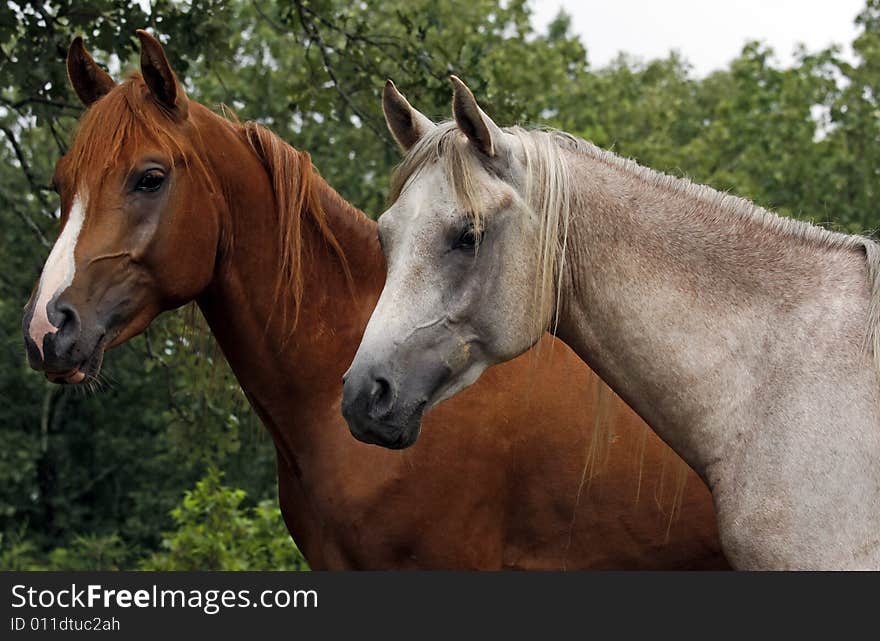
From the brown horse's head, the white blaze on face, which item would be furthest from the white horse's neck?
the white blaze on face

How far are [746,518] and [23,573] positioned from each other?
2152mm

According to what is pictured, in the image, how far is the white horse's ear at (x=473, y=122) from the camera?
3078mm

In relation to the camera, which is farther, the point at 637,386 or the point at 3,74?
the point at 3,74

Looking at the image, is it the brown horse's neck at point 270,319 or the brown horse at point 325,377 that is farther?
the brown horse's neck at point 270,319

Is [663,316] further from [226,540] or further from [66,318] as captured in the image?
[226,540]

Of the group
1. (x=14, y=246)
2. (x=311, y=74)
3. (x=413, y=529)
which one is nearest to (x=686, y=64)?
(x=14, y=246)

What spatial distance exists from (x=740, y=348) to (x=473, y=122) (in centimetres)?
98

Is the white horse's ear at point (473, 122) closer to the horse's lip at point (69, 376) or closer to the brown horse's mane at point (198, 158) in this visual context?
the brown horse's mane at point (198, 158)

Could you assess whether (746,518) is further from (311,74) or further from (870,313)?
(311,74)

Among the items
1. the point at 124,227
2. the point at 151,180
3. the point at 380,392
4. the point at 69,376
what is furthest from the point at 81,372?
the point at 380,392

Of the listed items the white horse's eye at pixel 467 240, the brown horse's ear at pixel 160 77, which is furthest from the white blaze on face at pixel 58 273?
the white horse's eye at pixel 467 240

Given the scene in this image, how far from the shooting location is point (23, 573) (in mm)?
3410

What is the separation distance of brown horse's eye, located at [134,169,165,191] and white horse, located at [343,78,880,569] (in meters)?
0.93

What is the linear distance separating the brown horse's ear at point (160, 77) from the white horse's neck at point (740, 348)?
57.4 inches
